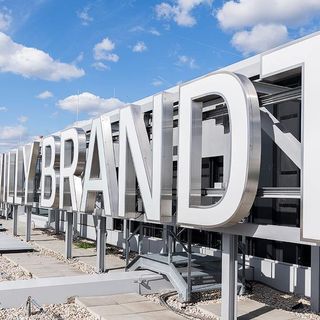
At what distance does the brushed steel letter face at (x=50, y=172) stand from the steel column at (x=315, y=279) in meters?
11.0

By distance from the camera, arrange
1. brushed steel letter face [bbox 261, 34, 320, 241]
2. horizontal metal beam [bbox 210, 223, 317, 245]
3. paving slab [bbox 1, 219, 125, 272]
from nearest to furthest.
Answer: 1. brushed steel letter face [bbox 261, 34, 320, 241]
2. horizontal metal beam [bbox 210, 223, 317, 245]
3. paving slab [bbox 1, 219, 125, 272]

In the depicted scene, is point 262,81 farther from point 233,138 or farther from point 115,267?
point 115,267

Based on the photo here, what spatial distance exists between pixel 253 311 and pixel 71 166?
30.2ft

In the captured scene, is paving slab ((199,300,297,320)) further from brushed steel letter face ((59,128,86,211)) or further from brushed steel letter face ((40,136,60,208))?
brushed steel letter face ((40,136,60,208))

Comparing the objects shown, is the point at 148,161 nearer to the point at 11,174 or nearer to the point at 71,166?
the point at 71,166

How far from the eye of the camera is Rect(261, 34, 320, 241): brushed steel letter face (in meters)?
7.12

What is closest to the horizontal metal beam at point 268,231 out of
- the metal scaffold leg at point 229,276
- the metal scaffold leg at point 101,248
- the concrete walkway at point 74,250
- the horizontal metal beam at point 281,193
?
the metal scaffold leg at point 229,276

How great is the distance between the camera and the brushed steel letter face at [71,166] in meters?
16.8

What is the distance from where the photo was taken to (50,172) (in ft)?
65.1

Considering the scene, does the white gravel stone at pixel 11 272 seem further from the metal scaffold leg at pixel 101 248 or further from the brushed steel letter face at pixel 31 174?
the brushed steel letter face at pixel 31 174

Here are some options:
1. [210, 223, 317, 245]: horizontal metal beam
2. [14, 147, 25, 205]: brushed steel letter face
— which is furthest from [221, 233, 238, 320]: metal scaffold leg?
[14, 147, 25, 205]: brushed steel letter face

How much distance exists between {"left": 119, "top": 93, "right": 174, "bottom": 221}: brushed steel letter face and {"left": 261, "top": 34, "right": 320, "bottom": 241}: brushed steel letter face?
4.33 m

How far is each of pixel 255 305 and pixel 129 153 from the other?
509cm

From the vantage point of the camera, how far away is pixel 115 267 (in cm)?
1652
